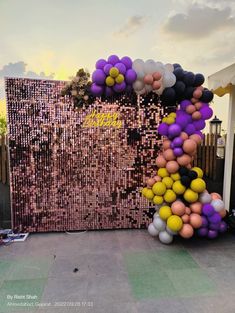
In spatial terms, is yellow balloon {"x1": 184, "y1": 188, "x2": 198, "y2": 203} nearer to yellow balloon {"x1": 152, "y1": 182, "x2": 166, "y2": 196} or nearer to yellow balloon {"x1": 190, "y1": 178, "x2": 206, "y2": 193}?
yellow balloon {"x1": 190, "y1": 178, "x2": 206, "y2": 193}

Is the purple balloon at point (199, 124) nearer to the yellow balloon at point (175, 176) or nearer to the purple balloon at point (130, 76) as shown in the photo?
the yellow balloon at point (175, 176)

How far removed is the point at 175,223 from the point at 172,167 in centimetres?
75

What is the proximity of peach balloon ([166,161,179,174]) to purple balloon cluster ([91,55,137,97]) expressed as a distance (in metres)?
1.25

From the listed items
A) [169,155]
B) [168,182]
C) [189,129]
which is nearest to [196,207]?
[168,182]

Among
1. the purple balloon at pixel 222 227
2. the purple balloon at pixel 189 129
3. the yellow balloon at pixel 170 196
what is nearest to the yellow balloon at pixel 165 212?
the yellow balloon at pixel 170 196

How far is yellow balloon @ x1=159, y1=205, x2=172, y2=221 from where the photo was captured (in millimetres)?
3197

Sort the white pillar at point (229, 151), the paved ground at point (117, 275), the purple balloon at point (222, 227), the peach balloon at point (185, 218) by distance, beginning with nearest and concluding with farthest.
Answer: the paved ground at point (117, 275)
the peach balloon at point (185, 218)
the purple balloon at point (222, 227)
the white pillar at point (229, 151)

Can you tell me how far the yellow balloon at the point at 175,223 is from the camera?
308 cm

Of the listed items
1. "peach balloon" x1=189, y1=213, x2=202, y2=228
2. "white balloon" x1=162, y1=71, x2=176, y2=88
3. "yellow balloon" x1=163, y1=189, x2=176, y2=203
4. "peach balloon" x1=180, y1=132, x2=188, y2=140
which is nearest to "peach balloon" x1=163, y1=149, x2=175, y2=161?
"peach balloon" x1=180, y1=132, x2=188, y2=140

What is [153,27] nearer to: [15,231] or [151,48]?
[151,48]

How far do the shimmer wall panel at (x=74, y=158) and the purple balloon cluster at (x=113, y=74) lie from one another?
46 cm

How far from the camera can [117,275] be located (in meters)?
2.68

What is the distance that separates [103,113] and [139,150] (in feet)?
2.75

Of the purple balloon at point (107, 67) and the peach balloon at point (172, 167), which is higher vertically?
the purple balloon at point (107, 67)
